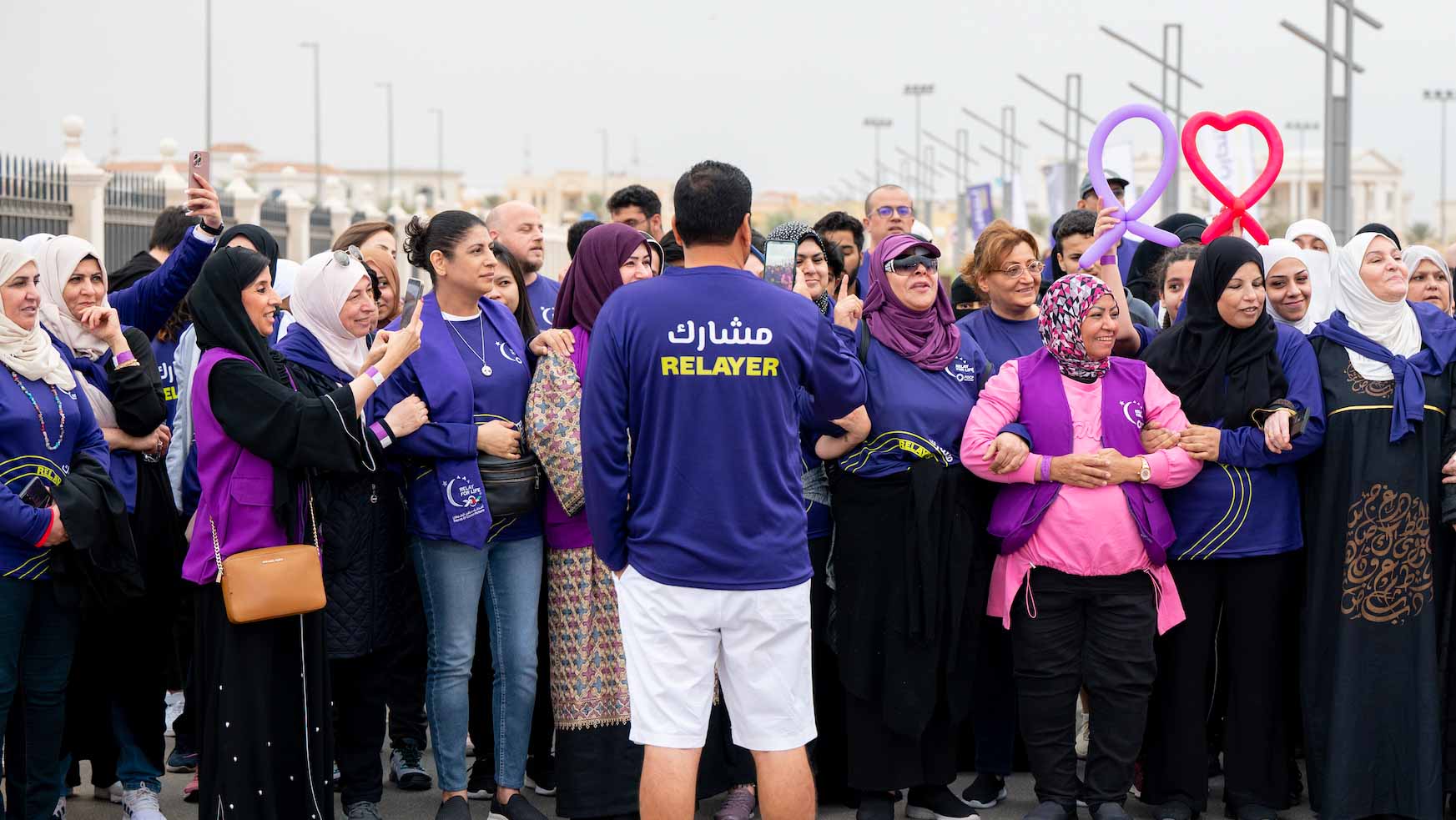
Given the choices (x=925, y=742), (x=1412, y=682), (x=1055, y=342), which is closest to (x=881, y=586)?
(x=925, y=742)

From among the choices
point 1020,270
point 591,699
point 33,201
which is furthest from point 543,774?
point 33,201

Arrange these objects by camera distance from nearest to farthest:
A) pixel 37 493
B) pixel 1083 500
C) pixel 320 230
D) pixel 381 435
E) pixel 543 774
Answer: pixel 37 493 < pixel 381 435 < pixel 1083 500 < pixel 543 774 < pixel 320 230

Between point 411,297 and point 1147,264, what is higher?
point 1147,264

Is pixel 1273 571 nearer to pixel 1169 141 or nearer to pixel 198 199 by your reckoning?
pixel 1169 141

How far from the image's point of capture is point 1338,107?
1958cm

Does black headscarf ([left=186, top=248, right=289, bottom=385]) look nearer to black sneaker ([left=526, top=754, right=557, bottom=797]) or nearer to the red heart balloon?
black sneaker ([left=526, top=754, right=557, bottom=797])

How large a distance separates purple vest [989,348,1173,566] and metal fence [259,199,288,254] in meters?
22.0

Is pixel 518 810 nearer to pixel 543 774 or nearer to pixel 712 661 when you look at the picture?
pixel 543 774

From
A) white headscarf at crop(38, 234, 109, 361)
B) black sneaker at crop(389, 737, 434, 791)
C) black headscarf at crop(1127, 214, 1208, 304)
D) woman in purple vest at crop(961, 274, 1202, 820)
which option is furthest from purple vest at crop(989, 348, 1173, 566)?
white headscarf at crop(38, 234, 109, 361)

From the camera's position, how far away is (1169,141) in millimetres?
6961

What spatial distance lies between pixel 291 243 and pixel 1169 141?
22670mm

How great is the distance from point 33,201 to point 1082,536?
13.5m

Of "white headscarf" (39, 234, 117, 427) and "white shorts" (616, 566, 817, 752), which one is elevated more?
"white headscarf" (39, 234, 117, 427)

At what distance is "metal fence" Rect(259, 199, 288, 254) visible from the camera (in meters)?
26.3
